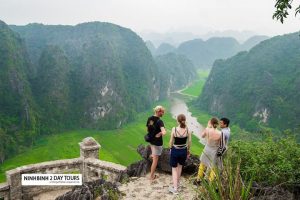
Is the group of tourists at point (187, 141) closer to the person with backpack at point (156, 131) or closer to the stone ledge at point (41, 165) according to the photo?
the person with backpack at point (156, 131)

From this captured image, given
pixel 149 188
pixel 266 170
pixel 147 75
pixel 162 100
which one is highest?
pixel 266 170

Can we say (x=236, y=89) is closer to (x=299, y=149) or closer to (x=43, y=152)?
(x=43, y=152)

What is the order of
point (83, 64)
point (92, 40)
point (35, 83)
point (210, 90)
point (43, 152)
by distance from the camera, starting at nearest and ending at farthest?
1. point (43, 152)
2. point (35, 83)
3. point (83, 64)
4. point (92, 40)
5. point (210, 90)

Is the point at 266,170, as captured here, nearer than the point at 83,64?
Yes

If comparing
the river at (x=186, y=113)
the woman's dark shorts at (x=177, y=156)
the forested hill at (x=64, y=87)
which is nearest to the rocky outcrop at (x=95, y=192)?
the woman's dark shorts at (x=177, y=156)

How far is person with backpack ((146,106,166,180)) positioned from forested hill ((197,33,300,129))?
6506 centimetres

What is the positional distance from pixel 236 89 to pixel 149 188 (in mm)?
97294

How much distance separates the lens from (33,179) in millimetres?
11172

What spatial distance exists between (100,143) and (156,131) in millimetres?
56571

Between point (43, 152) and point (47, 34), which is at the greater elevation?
point (47, 34)

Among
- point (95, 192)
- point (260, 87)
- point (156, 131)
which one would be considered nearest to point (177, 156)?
point (156, 131)

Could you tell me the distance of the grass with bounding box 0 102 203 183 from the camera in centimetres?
5300

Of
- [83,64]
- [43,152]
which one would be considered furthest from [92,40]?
[43,152]

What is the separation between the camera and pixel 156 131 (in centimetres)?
837
